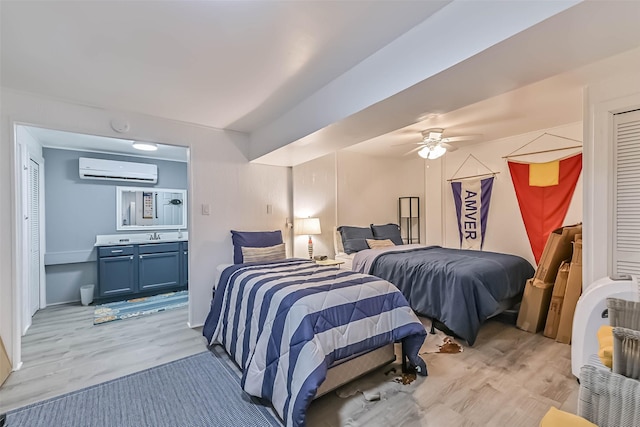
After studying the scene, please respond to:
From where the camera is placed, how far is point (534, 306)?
2984 millimetres

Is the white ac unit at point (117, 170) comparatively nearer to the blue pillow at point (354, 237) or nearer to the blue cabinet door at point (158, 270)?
the blue cabinet door at point (158, 270)

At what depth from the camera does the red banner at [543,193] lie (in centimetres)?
358

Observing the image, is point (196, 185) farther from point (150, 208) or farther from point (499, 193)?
point (499, 193)

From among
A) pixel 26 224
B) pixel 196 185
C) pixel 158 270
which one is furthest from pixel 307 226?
pixel 26 224

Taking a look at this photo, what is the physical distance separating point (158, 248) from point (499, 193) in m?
5.58

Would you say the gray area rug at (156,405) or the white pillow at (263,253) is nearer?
the gray area rug at (156,405)

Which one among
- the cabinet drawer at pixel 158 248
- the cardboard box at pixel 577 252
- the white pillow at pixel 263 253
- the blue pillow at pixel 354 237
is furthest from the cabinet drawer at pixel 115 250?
the cardboard box at pixel 577 252

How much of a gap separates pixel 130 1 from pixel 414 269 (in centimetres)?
324

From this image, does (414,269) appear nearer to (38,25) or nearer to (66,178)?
(38,25)

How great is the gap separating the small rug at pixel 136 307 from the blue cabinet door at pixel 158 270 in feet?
0.63

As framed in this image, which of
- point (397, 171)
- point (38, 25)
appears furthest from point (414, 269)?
point (38, 25)

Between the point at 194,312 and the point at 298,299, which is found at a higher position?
the point at 298,299

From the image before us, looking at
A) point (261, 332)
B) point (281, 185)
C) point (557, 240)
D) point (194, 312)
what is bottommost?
point (194, 312)

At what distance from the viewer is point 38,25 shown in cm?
158
